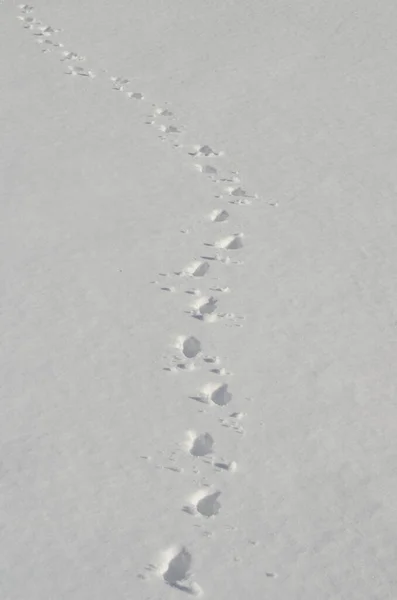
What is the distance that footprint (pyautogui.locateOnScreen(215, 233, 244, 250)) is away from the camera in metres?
5.62

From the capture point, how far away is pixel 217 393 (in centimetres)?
441

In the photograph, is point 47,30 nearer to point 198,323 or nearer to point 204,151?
point 204,151

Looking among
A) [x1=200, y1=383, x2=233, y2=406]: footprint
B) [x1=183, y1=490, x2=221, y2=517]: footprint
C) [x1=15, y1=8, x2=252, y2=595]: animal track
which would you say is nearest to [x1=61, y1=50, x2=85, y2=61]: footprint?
[x1=15, y1=8, x2=252, y2=595]: animal track

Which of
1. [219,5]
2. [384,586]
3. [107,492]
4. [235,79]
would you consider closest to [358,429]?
[384,586]

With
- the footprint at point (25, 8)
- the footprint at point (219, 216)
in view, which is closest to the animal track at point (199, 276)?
the footprint at point (219, 216)

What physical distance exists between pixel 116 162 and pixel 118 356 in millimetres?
2393

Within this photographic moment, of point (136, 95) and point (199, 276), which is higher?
point (199, 276)

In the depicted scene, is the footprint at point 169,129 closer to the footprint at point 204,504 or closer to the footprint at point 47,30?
the footprint at point 47,30

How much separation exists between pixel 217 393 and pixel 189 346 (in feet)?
1.35

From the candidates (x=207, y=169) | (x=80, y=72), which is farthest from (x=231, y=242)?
(x=80, y=72)

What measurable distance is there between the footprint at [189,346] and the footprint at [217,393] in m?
0.28

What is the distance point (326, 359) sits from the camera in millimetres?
4652

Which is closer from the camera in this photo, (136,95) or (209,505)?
(209,505)

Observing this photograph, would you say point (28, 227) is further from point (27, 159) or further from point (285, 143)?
point (285, 143)
